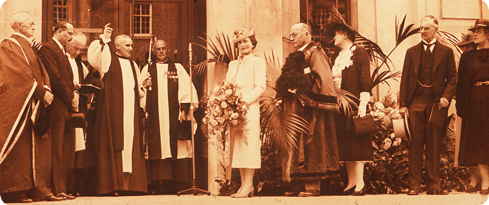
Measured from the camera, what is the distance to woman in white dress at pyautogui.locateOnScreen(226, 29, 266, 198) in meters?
9.44

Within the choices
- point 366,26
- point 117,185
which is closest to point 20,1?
point 117,185

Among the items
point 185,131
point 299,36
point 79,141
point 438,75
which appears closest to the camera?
point 79,141

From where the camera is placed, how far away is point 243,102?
9.42 meters

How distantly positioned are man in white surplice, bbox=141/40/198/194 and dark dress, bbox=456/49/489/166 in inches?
133

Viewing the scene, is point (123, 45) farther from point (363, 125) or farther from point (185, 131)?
point (363, 125)

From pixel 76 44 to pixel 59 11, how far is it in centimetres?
55

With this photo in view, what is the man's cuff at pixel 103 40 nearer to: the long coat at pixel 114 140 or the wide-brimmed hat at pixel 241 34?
the long coat at pixel 114 140

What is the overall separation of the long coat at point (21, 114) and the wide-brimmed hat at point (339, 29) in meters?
3.49

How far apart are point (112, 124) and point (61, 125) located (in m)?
0.61

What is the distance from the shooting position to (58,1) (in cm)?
971

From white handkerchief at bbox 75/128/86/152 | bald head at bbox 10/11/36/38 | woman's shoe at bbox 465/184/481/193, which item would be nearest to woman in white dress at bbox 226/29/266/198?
white handkerchief at bbox 75/128/86/152

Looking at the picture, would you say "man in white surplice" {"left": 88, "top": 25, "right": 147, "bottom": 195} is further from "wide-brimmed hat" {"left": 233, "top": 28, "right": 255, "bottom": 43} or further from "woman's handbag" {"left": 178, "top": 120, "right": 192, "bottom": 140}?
"wide-brimmed hat" {"left": 233, "top": 28, "right": 255, "bottom": 43}

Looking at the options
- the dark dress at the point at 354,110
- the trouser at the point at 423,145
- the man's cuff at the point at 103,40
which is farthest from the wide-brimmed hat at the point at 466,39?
the man's cuff at the point at 103,40

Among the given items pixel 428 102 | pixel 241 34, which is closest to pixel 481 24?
pixel 428 102
